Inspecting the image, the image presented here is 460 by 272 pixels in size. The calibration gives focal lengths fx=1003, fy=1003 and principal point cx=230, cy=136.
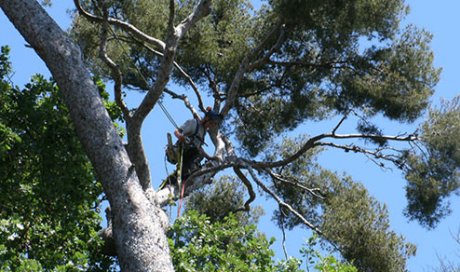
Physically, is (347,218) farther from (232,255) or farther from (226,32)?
(232,255)

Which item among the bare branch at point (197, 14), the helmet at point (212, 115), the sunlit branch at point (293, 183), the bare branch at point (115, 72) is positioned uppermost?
the sunlit branch at point (293, 183)

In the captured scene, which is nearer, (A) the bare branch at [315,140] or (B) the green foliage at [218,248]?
(B) the green foliage at [218,248]

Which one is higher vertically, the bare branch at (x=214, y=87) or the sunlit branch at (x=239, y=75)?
the bare branch at (x=214, y=87)

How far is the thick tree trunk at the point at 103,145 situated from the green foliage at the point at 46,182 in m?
1.18

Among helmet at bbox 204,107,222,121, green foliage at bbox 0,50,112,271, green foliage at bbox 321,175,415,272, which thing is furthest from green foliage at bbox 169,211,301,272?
green foliage at bbox 321,175,415,272

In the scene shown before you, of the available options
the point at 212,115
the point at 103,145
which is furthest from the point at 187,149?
the point at 103,145

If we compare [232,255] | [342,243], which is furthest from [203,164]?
[232,255]

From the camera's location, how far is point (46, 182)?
906 cm

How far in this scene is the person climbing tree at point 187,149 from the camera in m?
10.9

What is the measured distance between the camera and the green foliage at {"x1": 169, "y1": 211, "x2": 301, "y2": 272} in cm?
866

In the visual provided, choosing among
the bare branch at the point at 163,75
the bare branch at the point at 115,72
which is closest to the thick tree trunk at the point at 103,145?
the bare branch at the point at 163,75

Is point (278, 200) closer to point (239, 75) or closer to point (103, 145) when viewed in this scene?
point (239, 75)

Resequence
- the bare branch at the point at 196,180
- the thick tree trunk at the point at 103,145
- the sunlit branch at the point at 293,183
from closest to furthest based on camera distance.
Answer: the thick tree trunk at the point at 103,145 < the bare branch at the point at 196,180 < the sunlit branch at the point at 293,183

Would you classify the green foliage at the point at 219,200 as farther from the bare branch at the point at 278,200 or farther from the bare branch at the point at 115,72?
the bare branch at the point at 115,72
